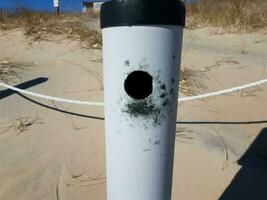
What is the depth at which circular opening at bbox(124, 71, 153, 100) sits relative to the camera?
1.40 metres

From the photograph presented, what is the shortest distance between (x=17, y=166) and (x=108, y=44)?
1574 mm

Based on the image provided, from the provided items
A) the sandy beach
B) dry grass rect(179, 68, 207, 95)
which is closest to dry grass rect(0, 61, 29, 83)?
the sandy beach

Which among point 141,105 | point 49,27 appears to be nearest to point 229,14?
point 49,27

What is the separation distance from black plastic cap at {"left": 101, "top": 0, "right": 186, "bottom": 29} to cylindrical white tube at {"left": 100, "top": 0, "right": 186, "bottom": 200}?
2 cm

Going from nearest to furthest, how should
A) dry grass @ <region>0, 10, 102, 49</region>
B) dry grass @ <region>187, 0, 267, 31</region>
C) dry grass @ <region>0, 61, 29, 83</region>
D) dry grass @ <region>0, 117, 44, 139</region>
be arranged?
1. dry grass @ <region>0, 117, 44, 139</region>
2. dry grass @ <region>0, 61, 29, 83</region>
3. dry grass @ <region>0, 10, 102, 49</region>
4. dry grass @ <region>187, 0, 267, 31</region>

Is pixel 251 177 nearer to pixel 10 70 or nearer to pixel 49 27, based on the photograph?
pixel 10 70

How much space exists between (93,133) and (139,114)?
5.42 ft

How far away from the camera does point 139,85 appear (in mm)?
1483

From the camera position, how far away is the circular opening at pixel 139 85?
1.40 meters

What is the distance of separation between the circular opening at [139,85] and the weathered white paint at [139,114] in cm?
3

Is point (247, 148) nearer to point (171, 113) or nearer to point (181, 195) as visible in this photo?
point (181, 195)

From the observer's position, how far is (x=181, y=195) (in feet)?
7.52

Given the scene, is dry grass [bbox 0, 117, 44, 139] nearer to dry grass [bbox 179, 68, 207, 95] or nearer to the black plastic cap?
dry grass [bbox 179, 68, 207, 95]

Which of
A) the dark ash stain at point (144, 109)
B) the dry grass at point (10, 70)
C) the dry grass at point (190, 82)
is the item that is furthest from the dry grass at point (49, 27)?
the dark ash stain at point (144, 109)
